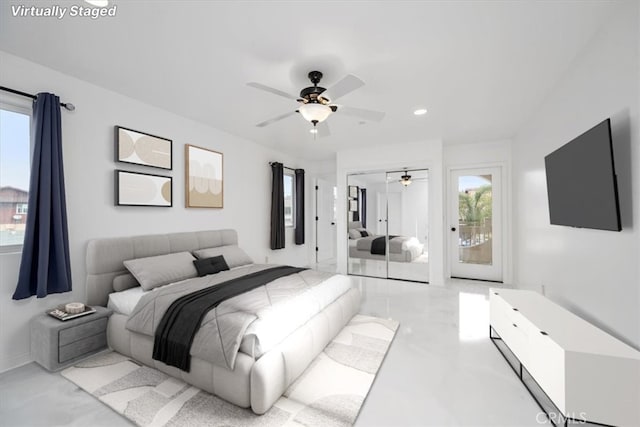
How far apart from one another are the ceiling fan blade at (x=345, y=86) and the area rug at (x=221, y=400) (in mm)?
2275

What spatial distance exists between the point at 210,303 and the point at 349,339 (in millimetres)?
1434

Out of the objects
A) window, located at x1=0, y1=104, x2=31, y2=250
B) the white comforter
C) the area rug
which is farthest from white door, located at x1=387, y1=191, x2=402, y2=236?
window, located at x1=0, y1=104, x2=31, y2=250

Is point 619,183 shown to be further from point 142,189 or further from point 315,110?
point 142,189

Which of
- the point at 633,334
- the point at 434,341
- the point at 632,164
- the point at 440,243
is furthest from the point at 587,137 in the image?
the point at 440,243

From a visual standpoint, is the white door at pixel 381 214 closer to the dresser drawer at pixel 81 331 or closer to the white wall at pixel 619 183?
the white wall at pixel 619 183

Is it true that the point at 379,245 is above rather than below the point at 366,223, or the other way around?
below

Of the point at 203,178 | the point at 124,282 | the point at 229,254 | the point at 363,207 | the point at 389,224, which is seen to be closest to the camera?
the point at 124,282

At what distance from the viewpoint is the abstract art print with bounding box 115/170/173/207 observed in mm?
2953

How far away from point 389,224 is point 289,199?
2.19m

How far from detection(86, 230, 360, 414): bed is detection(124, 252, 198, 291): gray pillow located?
0.04ft

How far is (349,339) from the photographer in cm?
271

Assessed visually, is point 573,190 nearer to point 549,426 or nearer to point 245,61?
point 549,426

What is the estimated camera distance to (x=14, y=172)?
232cm

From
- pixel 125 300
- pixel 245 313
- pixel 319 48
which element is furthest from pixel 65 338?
pixel 319 48
